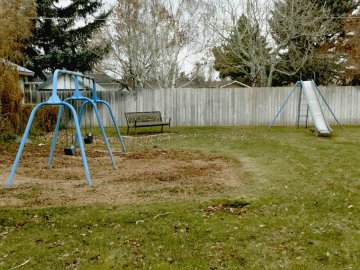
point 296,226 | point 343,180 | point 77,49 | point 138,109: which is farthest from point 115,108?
point 296,226

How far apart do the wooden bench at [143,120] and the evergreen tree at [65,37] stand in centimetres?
673

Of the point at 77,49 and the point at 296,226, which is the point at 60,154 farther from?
the point at 77,49

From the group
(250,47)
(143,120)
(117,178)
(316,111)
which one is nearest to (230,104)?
(316,111)

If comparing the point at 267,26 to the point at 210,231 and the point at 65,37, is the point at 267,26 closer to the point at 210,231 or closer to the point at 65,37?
the point at 65,37

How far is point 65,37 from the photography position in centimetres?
2034

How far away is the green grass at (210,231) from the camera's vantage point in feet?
10.5

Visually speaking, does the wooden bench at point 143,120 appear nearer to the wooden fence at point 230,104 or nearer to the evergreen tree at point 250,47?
the wooden fence at point 230,104

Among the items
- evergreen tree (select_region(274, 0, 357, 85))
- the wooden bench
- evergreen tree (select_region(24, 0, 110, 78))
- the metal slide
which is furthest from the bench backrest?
evergreen tree (select_region(274, 0, 357, 85))

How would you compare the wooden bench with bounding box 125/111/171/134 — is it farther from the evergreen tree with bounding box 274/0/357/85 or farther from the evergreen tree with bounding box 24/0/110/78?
the evergreen tree with bounding box 274/0/357/85

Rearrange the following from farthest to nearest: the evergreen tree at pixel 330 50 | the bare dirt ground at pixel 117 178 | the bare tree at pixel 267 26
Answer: the evergreen tree at pixel 330 50 → the bare tree at pixel 267 26 → the bare dirt ground at pixel 117 178

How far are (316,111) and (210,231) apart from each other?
10.5 metres

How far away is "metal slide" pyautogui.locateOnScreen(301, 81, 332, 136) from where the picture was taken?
38.7ft

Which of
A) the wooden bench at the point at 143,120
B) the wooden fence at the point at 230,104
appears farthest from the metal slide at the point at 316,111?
the wooden bench at the point at 143,120

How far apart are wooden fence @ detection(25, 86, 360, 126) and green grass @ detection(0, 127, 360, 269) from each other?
9.75 m
